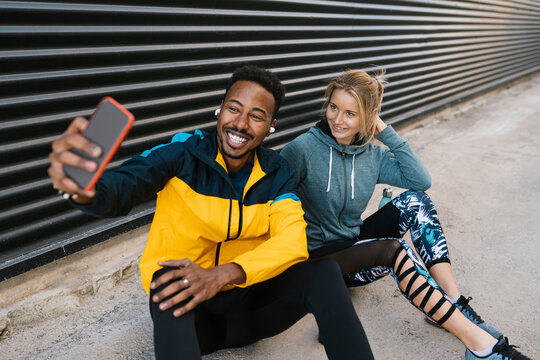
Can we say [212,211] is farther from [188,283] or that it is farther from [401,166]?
[401,166]

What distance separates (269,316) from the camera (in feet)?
6.19

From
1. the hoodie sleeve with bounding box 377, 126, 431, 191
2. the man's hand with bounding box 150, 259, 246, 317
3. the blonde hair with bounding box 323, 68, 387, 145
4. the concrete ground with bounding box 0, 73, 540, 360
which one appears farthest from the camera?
the hoodie sleeve with bounding box 377, 126, 431, 191

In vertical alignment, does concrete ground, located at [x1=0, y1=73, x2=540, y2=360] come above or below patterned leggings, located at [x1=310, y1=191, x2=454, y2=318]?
below

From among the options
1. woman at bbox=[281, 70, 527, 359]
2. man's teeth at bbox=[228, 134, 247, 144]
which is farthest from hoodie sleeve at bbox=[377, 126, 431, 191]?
man's teeth at bbox=[228, 134, 247, 144]

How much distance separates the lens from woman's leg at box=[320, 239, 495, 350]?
202 cm

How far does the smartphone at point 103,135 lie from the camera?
1278 millimetres

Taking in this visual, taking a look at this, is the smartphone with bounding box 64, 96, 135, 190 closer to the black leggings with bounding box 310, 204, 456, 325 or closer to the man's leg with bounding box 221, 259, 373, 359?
the man's leg with bounding box 221, 259, 373, 359

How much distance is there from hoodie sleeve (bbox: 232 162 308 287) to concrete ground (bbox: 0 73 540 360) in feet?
2.12

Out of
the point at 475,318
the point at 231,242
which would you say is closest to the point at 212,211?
the point at 231,242

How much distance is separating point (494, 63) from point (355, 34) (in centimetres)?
555

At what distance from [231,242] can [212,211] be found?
8.1 inches

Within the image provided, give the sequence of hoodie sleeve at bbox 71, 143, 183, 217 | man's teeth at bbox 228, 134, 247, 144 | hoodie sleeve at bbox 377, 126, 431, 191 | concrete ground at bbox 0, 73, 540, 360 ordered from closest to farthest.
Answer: hoodie sleeve at bbox 71, 143, 183, 217
man's teeth at bbox 228, 134, 247, 144
concrete ground at bbox 0, 73, 540, 360
hoodie sleeve at bbox 377, 126, 431, 191

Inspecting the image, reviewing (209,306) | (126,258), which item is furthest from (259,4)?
(209,306)

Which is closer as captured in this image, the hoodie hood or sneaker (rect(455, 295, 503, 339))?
sneaker (rect(455, 295, 503, 339))
